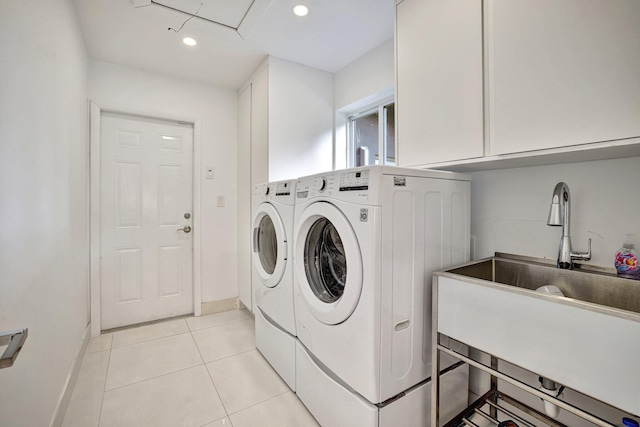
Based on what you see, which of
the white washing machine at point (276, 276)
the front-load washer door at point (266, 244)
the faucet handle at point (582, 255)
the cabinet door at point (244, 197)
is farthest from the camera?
the cabinet door at point (244, 197)

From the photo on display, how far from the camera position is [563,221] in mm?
1233

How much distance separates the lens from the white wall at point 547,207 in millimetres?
1189

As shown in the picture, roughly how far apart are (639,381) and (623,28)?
3.43 feet

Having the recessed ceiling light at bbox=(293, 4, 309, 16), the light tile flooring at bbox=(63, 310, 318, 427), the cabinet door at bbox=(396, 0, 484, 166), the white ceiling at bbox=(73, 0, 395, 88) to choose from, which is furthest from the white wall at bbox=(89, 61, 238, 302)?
the cabinet door at bbox=(396, 0, 484, 166)

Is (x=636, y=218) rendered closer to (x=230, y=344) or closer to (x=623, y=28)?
(x=623, y=28)

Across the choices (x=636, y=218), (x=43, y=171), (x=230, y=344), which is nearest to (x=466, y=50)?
(x=636, y=218)

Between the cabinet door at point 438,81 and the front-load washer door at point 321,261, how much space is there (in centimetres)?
56

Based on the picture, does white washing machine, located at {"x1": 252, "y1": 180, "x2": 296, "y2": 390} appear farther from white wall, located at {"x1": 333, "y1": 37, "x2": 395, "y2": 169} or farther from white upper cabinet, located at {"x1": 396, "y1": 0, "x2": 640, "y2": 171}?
white wall, located at {"x1": 333, "y1": 37, "x2": 395, "y2": 169}

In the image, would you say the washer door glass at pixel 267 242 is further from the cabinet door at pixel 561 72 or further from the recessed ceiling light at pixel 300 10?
the cabinet door at pixel 561 72

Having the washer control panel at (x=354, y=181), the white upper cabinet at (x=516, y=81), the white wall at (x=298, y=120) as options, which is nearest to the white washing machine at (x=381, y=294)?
the washer control panel at (x=354, y=181)

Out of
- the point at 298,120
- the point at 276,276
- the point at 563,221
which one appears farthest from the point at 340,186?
the point at 298,120

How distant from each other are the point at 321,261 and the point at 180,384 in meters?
1.25

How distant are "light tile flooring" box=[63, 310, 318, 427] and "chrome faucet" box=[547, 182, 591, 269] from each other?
148 cm

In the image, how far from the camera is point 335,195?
4.38 ft
